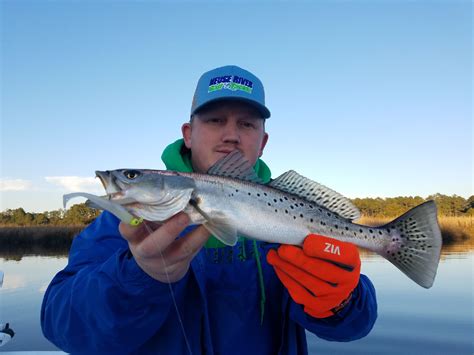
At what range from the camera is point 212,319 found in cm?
341

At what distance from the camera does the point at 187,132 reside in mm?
4402

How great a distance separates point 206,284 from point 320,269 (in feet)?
3.27

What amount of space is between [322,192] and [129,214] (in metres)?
1.72

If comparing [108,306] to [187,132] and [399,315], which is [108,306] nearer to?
[187,132]

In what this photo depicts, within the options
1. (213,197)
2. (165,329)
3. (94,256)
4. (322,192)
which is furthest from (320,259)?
(94,256)

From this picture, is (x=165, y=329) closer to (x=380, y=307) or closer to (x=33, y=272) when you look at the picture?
(x=380, y=307)

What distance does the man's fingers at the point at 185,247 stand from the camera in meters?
2.67

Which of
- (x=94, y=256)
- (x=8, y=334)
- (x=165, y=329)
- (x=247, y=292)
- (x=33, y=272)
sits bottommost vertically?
(x=33, y=272)

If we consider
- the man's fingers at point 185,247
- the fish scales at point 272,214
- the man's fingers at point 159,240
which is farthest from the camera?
the fish scales at point 272,214

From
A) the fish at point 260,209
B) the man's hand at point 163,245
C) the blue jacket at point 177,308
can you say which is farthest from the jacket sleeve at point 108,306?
the fish at point 260,209

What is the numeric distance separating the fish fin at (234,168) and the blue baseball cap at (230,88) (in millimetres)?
880

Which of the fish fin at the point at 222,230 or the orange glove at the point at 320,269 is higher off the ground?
the fish fin at the point at 222,230

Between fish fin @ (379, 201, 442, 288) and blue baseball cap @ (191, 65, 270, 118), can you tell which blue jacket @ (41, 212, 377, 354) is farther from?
blue baseball cap @ (191, 65, 270, 118)

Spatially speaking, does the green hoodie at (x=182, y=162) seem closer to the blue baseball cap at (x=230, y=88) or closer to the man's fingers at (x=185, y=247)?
the blue baseball cap at (x=230, y=88)
